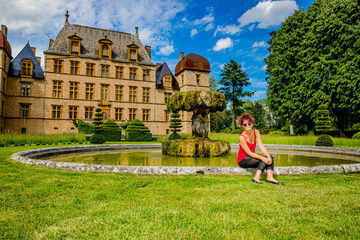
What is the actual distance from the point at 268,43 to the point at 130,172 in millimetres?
37616

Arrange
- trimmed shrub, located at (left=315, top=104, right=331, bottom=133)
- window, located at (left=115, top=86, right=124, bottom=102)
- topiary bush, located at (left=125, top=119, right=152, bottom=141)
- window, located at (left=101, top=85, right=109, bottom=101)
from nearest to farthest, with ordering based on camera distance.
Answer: trimmed shrub, located at (left=315, top=104, right=331, bottom=133), topiary bush, located at (left=125, top=119, right=152, bottom=141), window, located at (left=101, top=85, right=109, bottom=101), window, located at (left=115, top=86, right=124, bottom=102)

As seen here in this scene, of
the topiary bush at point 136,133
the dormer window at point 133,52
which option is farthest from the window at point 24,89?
the topiary bush at point 136,133

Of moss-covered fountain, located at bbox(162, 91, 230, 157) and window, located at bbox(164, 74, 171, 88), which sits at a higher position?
window, located at bbox(164, 74, 171, 88)

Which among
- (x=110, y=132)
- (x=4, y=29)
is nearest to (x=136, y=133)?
(x=110, y=132)

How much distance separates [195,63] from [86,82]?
16.6m

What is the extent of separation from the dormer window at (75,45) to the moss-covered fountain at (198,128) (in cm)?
2524

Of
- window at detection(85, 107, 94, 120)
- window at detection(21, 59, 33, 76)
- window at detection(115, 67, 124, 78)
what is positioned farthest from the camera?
window at detection(115, 67, 124, 78)

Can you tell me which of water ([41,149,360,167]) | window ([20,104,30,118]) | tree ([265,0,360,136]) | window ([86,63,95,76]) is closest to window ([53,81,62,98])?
window ([20,104,30,118])

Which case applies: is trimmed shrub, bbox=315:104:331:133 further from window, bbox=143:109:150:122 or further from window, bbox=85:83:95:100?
window, bbox=85:83:95:100

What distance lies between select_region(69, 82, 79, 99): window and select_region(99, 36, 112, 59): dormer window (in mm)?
5325

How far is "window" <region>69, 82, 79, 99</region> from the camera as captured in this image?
29312 millimetres

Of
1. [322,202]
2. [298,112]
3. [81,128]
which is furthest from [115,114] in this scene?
[322,202]

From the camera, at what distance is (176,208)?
9.12 feet

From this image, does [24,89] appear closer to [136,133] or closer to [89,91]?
[89,91]
